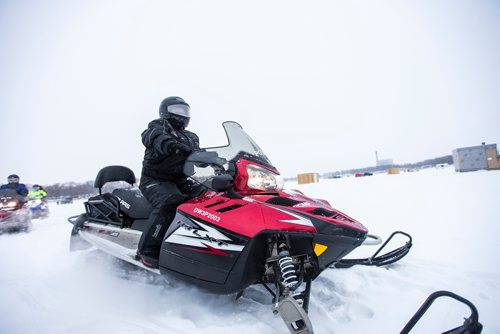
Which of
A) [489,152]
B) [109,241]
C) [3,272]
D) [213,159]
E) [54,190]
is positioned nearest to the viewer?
[213,159]

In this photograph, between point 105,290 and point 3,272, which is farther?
point 3,272

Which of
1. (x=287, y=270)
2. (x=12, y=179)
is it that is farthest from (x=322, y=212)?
(x=12, y=179)

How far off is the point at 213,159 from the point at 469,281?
243 cm

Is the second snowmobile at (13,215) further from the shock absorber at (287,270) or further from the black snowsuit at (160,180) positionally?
the shock absorber at (287,270)

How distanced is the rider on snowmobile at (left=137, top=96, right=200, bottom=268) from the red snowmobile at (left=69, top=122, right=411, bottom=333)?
0.25 metres

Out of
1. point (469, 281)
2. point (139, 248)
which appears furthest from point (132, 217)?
point (469, 281)

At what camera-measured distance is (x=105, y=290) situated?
98.9 inches

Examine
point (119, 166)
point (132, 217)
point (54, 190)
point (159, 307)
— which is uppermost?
point (119, 166)

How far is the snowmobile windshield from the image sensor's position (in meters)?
2.34

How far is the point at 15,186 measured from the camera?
7098 mm

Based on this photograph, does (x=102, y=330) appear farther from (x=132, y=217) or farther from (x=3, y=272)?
(x=3, y=272)

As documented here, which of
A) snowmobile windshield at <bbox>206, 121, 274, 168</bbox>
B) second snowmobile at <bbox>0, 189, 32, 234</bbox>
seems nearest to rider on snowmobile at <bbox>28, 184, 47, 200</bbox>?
second snowmobile at <bbox>0, 189, 32, 234</bbox>

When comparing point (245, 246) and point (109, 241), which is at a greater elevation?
point (245, 246)

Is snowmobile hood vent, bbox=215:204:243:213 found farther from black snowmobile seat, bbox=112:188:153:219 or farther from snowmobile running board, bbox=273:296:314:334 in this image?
black snowmobile seat, bbox=112:188:153:219
